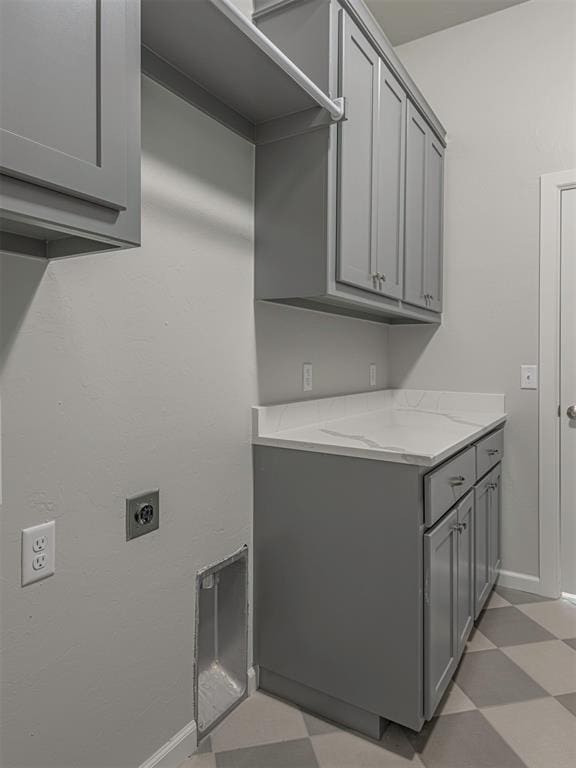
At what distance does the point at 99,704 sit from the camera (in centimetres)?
130

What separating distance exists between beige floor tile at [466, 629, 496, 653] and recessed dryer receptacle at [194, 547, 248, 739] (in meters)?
0.97

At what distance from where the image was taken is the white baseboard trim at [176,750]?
4.83ft

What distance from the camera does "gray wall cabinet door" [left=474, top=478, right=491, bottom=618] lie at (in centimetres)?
218

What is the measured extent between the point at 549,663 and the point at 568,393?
126cm

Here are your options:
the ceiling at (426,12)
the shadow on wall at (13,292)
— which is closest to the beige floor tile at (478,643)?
the shadow on wall at (13,292)

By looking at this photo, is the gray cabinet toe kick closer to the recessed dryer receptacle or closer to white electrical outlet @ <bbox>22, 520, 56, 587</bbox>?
the recessed dryer receptacle

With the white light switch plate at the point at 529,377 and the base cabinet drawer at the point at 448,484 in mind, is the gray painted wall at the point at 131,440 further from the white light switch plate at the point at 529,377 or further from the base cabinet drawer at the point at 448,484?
the white light switch plate at the point at 529,377

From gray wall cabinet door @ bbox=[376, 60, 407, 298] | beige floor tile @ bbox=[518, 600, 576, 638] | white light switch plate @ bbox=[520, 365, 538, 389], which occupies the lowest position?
beige floor tile @ bbox=[518, 600, 576, 638]

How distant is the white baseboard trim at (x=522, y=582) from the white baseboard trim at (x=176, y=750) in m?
1.85

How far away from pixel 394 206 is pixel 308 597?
1581mm

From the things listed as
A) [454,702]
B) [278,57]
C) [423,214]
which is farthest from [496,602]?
[278,57]

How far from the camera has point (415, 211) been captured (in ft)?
8.04

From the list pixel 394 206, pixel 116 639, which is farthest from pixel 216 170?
pixel 116 639

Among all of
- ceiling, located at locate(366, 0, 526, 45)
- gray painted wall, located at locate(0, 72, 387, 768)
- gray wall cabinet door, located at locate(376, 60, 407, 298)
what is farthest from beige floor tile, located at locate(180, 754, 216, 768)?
ceiling, located at locate(366, 0, 526, 45)
